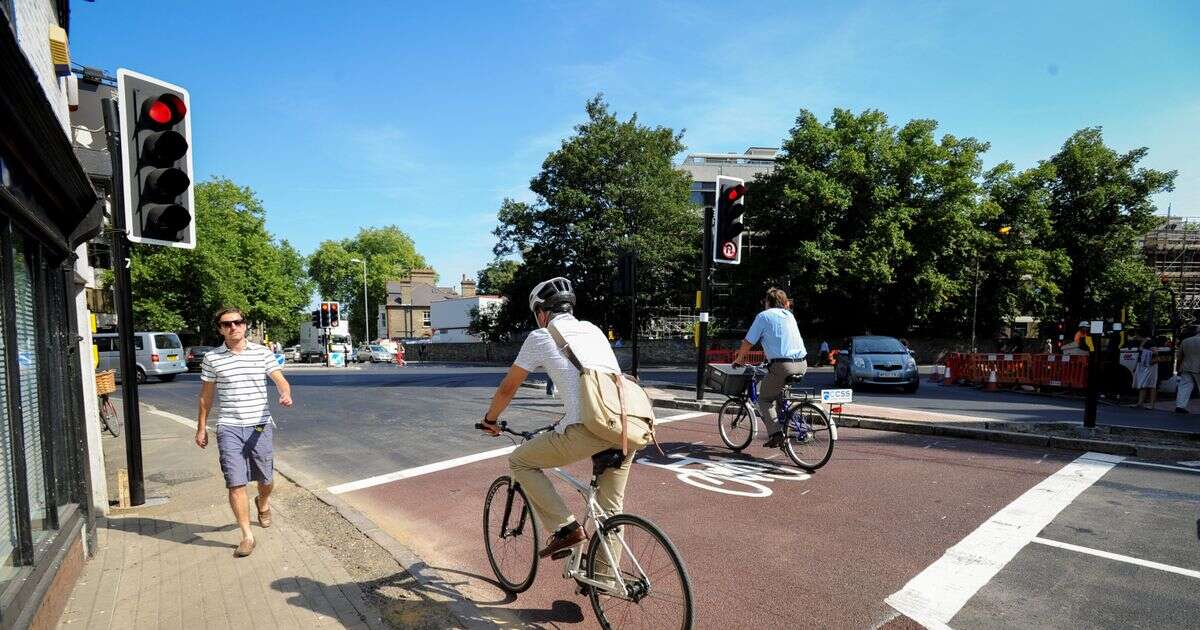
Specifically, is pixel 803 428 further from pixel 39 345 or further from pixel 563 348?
pixel 39 345

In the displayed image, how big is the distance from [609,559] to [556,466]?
0.54 metres

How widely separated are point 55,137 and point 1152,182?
4938cm

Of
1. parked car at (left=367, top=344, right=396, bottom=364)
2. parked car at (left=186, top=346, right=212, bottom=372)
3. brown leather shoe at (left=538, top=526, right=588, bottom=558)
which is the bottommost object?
parked car at (left=367, top=344, right=396, bottom=364)

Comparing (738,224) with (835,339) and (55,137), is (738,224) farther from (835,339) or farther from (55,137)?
(835,339)

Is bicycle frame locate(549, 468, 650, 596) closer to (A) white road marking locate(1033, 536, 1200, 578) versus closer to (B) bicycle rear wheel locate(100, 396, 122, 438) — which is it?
(A) white road marking locate(1033, 536, 1200, 578)

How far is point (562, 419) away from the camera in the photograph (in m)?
3.32

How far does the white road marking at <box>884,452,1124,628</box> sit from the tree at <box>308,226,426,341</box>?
251 feet

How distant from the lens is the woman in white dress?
504 inches

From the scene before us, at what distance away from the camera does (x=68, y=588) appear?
3777 mm

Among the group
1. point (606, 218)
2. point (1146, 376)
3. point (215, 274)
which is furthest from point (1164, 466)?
point (215, 274)

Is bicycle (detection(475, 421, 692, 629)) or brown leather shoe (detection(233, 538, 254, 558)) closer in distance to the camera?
bicycle (detection(475, 421, 692, 629))

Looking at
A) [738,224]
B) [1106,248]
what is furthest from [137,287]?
[1106,248]

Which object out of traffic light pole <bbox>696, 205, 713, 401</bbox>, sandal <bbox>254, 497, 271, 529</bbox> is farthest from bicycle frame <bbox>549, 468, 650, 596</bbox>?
traffic light pole <bbox>696, 205, 713, 401</bbox>

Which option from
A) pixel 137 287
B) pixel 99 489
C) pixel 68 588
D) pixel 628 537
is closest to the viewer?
pixel 628 537
